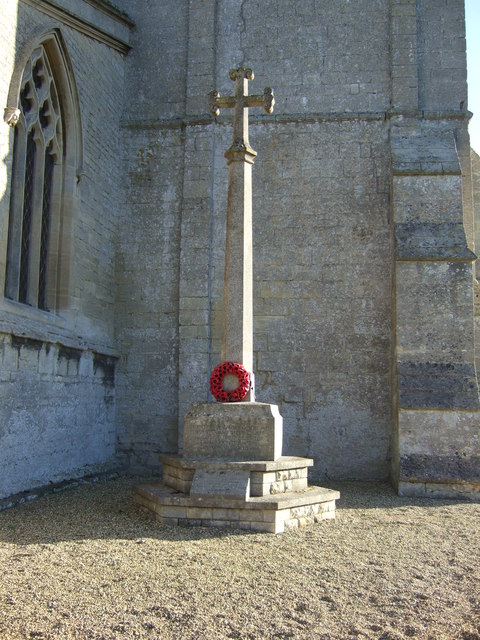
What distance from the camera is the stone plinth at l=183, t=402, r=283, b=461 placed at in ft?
19.8

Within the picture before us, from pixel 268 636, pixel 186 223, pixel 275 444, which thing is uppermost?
pixel 186 223

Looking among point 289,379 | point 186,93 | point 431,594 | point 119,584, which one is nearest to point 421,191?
point 289,379

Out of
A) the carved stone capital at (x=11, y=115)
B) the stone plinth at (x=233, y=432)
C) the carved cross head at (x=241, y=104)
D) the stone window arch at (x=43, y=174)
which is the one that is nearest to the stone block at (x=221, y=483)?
the stone plinth at (x=233, y=432)

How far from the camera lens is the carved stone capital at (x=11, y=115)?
6.83 meters

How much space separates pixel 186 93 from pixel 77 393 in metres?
5.07

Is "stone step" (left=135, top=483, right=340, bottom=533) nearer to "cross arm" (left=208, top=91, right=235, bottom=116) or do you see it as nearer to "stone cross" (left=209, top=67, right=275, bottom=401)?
"stone cross" (left=209, top=67, right=275, bottom=401)

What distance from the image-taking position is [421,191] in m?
8.80

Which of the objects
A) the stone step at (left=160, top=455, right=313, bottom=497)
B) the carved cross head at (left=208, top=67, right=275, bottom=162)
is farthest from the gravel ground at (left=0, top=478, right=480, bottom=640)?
the carved cross head at (left=208, top=67, right=275, bottom=162)

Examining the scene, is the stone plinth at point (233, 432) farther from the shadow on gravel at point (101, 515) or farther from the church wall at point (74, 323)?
the church wall at point (74, 323)

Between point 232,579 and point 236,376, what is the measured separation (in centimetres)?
252

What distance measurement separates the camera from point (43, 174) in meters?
8.00

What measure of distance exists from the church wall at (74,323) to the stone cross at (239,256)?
224 centimetres

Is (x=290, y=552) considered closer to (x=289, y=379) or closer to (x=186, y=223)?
(x=289, y=379)

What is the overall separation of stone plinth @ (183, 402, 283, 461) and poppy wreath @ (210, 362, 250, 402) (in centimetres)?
9
